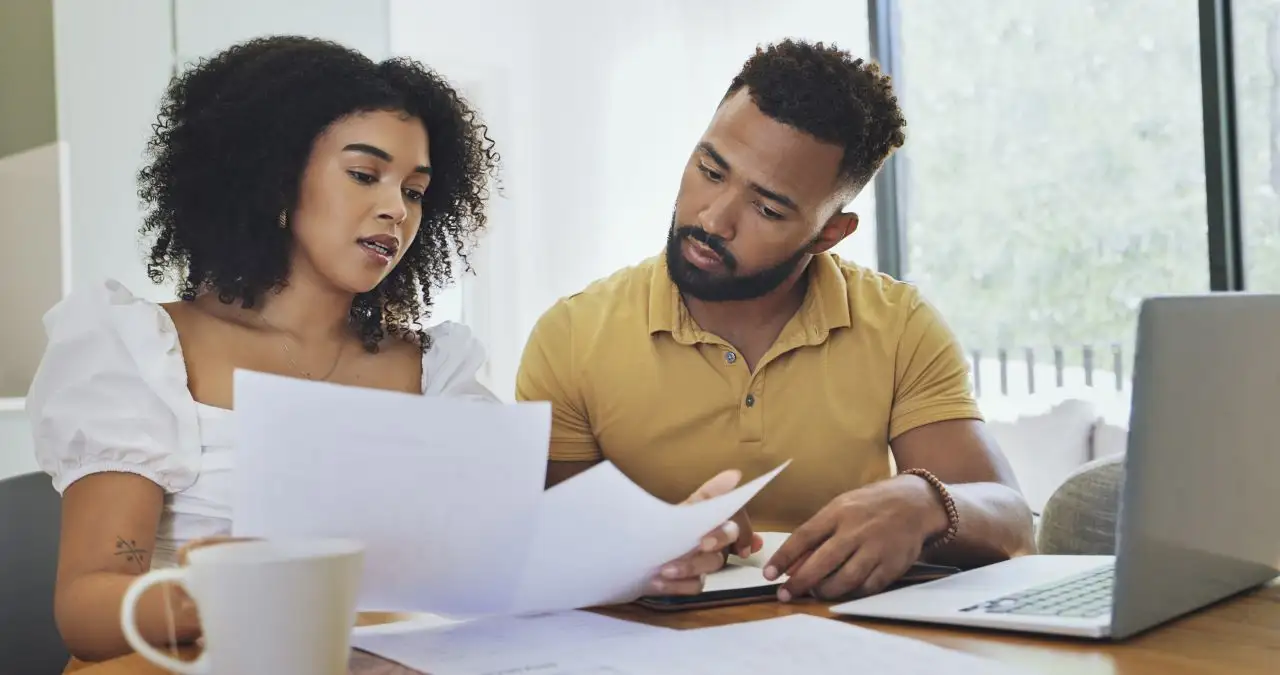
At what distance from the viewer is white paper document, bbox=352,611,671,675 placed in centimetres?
70

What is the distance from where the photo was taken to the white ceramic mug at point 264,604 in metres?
0.58

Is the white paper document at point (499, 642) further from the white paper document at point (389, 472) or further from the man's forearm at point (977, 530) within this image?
the man's forearm at point (977, 530)

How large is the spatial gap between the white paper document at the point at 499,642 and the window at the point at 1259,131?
2.42 metres

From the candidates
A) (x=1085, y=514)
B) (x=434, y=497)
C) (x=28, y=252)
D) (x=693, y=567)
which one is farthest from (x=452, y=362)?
(x=28, y=252)

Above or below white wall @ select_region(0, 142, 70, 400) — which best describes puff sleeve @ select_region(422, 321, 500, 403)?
below

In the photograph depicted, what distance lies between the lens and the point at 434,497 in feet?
2.30

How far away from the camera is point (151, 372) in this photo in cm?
110

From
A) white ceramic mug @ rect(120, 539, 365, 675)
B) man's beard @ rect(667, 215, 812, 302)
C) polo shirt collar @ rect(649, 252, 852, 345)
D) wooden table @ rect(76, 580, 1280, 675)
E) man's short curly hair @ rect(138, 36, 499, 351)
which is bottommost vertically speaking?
wooden table @ rect(76, 580, 1280, 675)

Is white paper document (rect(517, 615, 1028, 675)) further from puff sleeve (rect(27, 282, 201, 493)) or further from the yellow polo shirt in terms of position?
the yellow polo shirt

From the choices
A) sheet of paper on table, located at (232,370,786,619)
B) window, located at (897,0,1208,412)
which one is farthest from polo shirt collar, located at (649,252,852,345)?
window, located at (897,0,1208,412)

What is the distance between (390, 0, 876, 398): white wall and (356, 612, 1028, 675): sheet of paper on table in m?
2.76

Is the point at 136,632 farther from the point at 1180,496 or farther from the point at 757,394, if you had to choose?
the point at 757,394

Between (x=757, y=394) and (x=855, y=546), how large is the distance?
0.52 metres

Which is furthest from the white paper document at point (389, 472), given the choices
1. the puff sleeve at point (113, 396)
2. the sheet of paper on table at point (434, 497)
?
the puff sleeve at point (113, 396)
